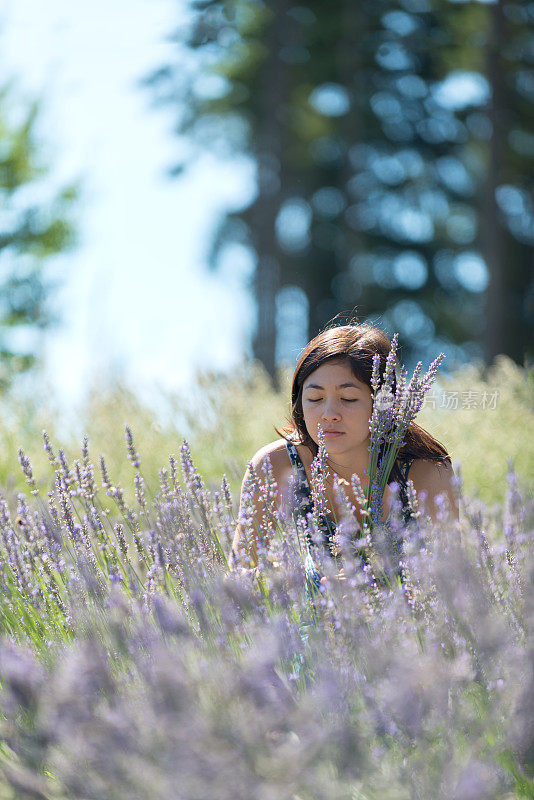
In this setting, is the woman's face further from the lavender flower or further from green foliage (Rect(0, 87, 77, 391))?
green foliage (Rect(0, 87, 77, 391))

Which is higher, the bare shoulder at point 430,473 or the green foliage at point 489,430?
the bare shoulder at point 430,473

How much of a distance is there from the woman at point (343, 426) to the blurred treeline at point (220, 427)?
1229mm

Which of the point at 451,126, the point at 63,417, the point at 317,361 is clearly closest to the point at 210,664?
the point at 317,361

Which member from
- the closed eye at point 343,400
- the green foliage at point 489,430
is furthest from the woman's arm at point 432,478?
the green foliage at point 489,430

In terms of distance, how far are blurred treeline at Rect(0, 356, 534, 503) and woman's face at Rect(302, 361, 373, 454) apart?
1.50 metres

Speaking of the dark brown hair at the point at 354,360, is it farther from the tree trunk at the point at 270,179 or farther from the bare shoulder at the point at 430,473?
the tree trunk at the point at 270,179

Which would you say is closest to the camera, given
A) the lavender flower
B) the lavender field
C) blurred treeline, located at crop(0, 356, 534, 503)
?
the lavender field

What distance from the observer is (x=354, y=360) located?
9.09 feet

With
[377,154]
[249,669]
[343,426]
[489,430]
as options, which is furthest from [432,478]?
[377,154]

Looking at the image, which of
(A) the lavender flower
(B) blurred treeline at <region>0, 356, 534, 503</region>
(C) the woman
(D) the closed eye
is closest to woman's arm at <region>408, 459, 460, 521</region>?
(C) the woman

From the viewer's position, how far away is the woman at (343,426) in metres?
2.69

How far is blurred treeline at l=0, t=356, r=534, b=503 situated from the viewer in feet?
15.8

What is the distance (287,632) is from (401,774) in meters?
0.40

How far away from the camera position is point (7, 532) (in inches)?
82.4
